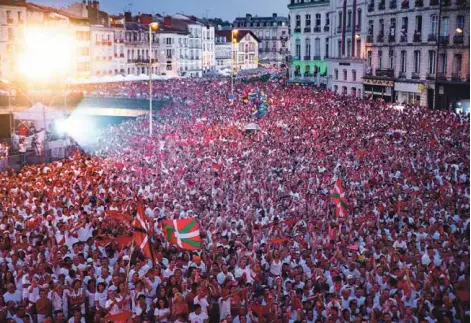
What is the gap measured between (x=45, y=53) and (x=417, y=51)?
4094 cm

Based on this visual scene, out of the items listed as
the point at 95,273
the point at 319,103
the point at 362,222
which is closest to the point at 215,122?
the point at 319,103

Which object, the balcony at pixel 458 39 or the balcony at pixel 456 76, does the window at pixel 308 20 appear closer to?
the balcony at pixel 458 39

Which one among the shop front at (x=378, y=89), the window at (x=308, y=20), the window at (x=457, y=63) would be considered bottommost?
the shop front at (x=378, y=89)

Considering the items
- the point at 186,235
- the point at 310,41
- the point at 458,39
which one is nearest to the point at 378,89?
the point at 458,39

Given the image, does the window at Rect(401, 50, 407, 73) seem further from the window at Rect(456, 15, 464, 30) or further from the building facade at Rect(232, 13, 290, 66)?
the building facade at Rect(232, 13, 290, 66)

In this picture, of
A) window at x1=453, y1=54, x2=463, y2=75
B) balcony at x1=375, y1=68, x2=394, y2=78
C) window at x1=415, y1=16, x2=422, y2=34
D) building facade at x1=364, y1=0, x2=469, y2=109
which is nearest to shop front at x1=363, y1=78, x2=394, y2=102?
building facade at x1=364, y1=0, x2=469, y2=109

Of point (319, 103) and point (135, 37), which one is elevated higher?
point (135, 37)

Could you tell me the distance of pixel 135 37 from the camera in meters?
92.1

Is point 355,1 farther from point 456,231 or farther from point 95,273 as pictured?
point 95,273

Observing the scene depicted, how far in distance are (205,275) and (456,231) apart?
6.06 meters

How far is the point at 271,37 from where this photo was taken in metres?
152

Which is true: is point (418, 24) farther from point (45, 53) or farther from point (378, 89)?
point (45, 53)

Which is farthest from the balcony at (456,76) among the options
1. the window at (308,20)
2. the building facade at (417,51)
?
the window at (308,20)

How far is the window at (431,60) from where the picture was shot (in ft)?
151
